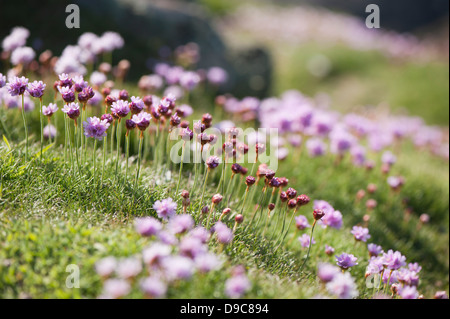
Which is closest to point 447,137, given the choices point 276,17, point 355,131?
point 355,131

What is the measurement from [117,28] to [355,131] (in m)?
4.76

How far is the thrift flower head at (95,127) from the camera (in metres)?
3.02

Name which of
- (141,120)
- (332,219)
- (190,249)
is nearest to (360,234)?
(332,219)

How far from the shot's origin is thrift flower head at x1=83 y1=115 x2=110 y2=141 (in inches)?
119

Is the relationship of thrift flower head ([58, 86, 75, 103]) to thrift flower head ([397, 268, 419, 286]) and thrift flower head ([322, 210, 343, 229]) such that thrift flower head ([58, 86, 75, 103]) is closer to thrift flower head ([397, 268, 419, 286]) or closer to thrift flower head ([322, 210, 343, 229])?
thrift flower head ([322, 210, 343, 229])

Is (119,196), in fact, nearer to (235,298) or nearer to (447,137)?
(235,298)

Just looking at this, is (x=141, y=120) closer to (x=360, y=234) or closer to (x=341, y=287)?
(x=341, y=287)

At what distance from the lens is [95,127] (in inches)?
119

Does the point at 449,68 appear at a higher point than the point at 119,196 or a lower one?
higher

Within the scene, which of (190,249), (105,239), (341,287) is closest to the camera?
(190,249)

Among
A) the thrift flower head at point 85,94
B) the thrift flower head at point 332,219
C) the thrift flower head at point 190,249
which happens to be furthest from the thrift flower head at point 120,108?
the thrift flower head at point 332,219

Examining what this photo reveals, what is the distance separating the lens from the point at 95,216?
3012mm

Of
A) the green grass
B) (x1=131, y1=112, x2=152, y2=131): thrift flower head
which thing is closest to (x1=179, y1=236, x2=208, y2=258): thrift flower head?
the green grass
